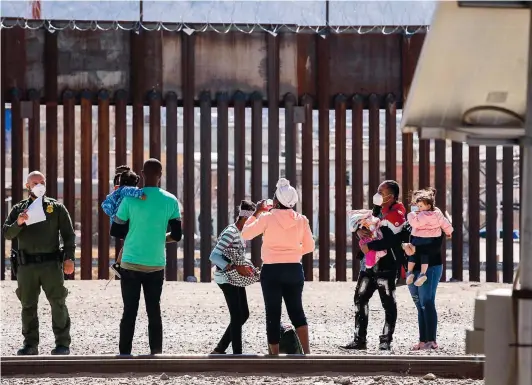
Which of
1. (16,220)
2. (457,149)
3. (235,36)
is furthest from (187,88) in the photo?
(16,220)

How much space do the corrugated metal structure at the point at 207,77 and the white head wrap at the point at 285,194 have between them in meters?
6.98

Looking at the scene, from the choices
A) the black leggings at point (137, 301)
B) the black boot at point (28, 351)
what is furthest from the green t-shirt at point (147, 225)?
the black boot at point (28, 351)

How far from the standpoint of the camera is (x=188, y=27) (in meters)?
16.2

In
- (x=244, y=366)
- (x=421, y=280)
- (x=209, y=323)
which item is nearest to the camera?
(x=244, y=366)

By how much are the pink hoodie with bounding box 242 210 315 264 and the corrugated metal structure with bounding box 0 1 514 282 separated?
699 cm

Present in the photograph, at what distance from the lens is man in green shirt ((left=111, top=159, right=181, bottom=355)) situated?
9.11 metres

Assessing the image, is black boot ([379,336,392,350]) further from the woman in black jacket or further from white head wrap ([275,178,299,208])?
A: white head wrap ([275,178,299,208])

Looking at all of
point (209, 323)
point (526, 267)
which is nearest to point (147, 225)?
point (209, 323)

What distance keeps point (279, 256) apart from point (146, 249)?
0.96 meters

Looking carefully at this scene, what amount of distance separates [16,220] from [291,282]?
88.3 inches

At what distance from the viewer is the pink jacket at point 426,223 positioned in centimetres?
1021

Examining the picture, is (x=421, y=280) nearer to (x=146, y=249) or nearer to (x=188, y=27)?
(x=146, y=249)

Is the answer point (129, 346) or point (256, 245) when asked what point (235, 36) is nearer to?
point (256, 245)

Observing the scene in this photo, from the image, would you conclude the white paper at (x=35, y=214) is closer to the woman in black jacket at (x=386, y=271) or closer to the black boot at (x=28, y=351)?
the black boot at (x=28, y=351)
